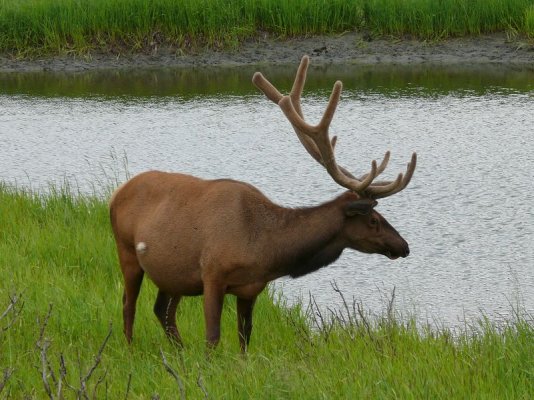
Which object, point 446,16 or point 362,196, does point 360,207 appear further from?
point 446,16

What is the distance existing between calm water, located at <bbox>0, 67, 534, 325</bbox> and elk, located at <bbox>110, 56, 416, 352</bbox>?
156 cm

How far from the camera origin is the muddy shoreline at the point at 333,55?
60.8 feet

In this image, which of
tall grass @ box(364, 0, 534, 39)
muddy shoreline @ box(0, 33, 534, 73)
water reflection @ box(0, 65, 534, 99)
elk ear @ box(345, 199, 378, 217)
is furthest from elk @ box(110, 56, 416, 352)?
tall grass @ box(364, 0, 534, 39)

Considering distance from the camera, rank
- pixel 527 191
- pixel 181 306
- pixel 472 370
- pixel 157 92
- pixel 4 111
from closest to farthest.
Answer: pixel 472 370, pixel 181 306, pixel 527 191, pixel 4 111, pixel 157 92

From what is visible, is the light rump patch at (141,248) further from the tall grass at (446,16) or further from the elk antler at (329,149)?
the tall grass at (446,16)

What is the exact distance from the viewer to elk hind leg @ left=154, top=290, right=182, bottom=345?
7.22 meters

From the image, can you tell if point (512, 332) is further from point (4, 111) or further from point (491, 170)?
point (4, 111)

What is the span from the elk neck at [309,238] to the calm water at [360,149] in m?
1.53

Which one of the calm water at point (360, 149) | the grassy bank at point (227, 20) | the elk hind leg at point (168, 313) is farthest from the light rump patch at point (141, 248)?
the grassy bank at point (227, 20)

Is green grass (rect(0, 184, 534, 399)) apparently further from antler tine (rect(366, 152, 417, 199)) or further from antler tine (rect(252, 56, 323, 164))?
antler tine (rect(252, 56, 323, 164))

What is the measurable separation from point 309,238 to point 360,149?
6989 millimetres

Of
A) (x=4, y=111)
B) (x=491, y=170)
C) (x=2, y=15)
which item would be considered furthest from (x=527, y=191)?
(x=2, y=15)

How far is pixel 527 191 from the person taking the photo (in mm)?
11883

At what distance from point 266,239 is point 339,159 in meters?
6.64
